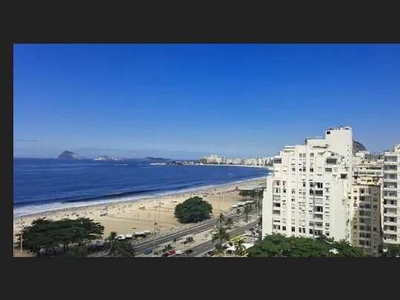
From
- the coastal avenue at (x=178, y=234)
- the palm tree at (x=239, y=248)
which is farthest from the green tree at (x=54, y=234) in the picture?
the palm tree at (x=239, y=248)

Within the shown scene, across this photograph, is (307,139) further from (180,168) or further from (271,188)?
(180,168)

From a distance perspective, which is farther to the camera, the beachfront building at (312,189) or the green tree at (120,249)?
the beachfront building at (312,189)

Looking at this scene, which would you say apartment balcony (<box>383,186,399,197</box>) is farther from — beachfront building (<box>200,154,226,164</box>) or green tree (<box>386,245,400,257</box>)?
beachfront building (<box>200,154,226,164</box>)

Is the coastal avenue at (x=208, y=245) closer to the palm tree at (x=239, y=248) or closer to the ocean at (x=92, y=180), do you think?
the palm tree at (x=239, y=248)

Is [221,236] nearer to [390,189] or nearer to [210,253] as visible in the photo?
[210,253]

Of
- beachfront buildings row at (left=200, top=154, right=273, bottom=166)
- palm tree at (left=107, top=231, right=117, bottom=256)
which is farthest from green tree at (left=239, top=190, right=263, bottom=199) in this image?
Result: palm tree at (left=107, top=231, right=117, bottom=256)

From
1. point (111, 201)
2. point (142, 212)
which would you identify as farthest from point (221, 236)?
point (111, 201)

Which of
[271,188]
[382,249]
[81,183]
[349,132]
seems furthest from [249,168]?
[81,183]
